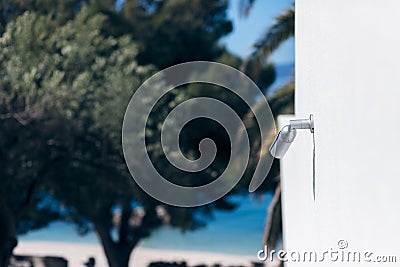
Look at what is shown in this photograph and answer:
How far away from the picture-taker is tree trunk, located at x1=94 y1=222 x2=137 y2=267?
10461mm

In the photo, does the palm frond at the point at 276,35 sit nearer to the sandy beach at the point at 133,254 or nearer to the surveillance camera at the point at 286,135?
the sandy beach at the point at 133,254

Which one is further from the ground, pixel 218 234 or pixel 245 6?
pixel 245 6

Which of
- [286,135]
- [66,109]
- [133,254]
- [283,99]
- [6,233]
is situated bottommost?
[133,254]

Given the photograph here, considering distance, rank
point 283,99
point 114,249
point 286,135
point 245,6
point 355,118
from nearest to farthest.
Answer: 1. point 355,118
2. point 286,135
3. point 283,99
4. point 245,6
5. point 114,249

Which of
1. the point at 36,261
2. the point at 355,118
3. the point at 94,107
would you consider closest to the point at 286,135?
the point at 355,118

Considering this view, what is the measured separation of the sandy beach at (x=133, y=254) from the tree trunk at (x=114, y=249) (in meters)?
0.10

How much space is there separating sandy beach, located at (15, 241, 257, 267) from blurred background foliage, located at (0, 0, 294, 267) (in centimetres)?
18

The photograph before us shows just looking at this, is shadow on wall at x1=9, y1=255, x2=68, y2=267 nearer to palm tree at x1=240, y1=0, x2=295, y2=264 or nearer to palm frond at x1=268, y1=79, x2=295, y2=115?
palm tree at x1=240, y1=0, x2=295, y2=264

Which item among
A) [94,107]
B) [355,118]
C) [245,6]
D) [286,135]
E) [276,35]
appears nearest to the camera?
[355,118]

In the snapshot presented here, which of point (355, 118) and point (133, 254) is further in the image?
point (133, 254)

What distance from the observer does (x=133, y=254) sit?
1056 centimetres

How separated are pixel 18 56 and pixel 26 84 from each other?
1.68 ft

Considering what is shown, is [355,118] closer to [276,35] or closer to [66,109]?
[276,35]

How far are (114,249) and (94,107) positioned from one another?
234cm
